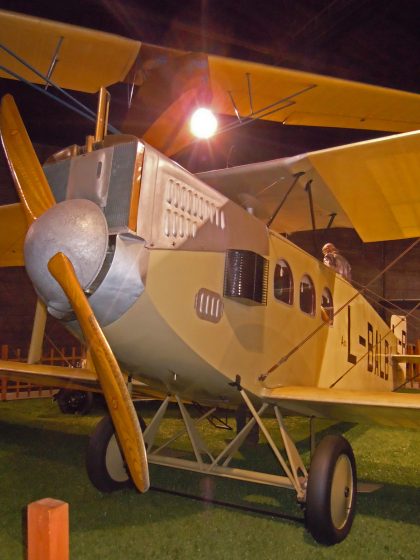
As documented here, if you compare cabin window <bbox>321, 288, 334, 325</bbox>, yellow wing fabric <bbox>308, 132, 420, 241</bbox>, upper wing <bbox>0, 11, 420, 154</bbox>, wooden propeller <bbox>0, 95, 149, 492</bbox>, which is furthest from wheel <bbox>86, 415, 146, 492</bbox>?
upper wing <bbox>0, 11, 420, 154</bbox>

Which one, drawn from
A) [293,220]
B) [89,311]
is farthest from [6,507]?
[293,220]

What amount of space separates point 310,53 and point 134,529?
6954 mm

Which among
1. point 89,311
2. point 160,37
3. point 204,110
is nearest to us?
point 89,311

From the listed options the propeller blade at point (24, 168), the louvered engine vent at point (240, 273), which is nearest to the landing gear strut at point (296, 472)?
the louvered engine vent at point (240, 273)

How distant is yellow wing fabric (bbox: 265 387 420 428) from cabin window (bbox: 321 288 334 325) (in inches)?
38.7

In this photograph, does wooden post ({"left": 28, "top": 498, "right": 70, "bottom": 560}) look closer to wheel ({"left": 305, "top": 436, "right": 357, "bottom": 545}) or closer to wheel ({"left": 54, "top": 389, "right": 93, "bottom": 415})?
wheel ({"left": 305, "top": 436, "right": 357, "bottom": 545})

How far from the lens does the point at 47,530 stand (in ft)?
5.78

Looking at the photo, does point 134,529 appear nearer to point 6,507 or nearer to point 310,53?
point 6,507

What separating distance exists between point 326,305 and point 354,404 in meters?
1.50

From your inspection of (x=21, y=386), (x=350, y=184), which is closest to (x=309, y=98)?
(x=350, y=184)

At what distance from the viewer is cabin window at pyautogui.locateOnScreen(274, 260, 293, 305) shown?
4137 millimetres

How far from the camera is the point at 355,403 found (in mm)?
3600

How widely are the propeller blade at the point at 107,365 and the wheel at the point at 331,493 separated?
1.28 m

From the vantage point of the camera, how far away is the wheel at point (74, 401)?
8.18 m
